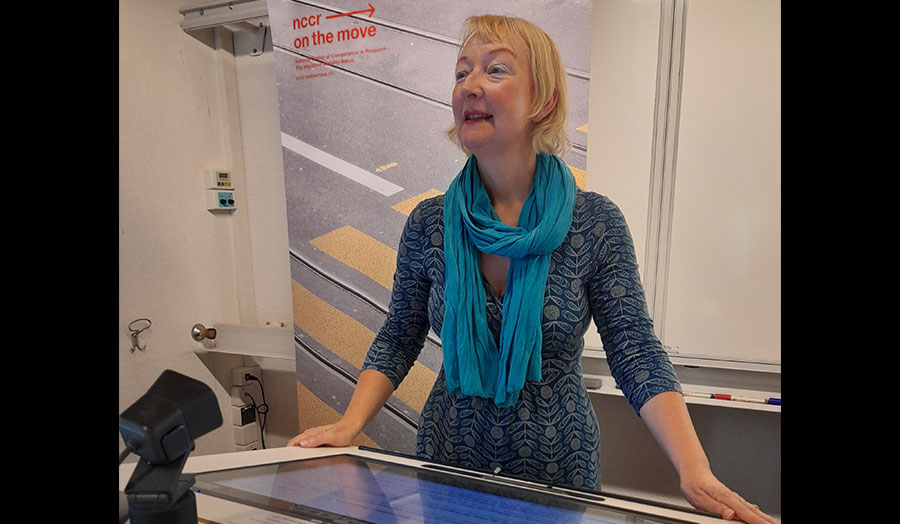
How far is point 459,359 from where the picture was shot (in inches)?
42.7

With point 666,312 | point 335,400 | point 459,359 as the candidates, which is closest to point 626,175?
point 666,312

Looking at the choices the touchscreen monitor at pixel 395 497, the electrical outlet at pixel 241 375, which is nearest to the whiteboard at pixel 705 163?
the touchscreen monitor at pixel 395 497

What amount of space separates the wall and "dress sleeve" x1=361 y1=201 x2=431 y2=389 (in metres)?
1.70

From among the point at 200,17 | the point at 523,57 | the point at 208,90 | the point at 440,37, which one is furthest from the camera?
the point at 208,90

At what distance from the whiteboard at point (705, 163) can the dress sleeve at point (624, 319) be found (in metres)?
1.10

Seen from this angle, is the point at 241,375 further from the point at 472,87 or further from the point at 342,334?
the point at 472,87

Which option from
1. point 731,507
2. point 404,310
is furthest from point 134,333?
point 731,507

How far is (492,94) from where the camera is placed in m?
1.02

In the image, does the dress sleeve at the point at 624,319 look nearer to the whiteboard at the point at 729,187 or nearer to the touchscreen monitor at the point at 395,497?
the touchscreen monitor at the point at 395,497

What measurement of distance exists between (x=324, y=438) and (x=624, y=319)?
543 mm

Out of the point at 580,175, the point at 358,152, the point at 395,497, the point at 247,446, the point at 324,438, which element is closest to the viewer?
the point at 395,497

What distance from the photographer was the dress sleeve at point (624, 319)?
37.5 inches

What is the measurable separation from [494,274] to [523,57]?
407 mm
